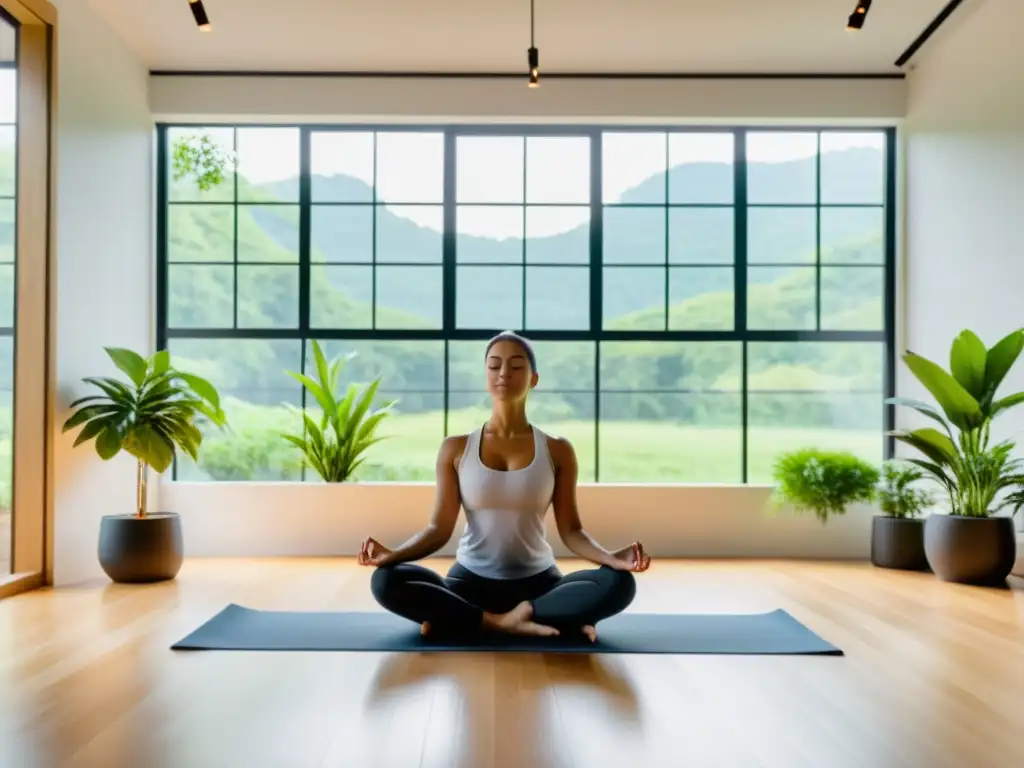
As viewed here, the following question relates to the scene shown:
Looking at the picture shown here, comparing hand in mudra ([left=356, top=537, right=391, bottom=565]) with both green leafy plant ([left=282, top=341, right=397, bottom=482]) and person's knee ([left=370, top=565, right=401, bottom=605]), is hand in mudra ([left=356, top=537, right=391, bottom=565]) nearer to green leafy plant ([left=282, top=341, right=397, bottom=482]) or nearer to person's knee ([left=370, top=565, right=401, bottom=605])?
person's knee ([left=370, top=565, right=401, bottom=605])

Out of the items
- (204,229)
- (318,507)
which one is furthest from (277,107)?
(318,507)

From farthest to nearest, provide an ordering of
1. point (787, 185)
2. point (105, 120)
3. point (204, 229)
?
point (204, 229) < point (787, 185) < point (105, 120)

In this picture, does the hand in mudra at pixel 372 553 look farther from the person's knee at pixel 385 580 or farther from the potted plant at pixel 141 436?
the potted plant at pixel 141 436

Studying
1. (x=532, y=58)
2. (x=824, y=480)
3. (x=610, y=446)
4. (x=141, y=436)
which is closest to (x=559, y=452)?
(x=532, y=58)

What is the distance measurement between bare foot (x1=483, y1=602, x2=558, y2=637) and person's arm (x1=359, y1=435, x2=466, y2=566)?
326 mm

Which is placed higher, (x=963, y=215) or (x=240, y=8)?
(x=240, y=8)

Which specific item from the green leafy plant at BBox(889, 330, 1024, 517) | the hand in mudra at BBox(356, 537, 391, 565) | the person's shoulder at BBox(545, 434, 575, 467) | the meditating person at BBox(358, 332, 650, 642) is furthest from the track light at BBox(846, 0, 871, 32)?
the hand in mudra at BBox(356, 537, 391, 565)

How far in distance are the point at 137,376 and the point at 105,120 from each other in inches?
58.1

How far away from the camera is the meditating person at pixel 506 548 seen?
3.39 metres

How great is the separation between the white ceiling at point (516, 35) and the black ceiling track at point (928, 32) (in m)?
0.04

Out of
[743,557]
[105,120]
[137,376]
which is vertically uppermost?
[105,120]

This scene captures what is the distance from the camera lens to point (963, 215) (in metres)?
5.50

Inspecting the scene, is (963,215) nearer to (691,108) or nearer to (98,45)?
(691,108)

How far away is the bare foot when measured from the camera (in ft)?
11.6
